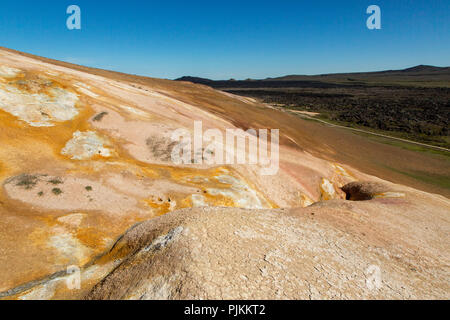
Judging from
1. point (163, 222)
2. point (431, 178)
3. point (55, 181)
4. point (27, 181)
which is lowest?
point (431, 178)

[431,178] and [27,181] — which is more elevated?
[27,181]

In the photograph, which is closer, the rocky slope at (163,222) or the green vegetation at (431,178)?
the rocky slope at (163,222)

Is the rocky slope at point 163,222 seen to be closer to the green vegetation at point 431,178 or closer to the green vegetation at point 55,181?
the green vegetation at point 55,181

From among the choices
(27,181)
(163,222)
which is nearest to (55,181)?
(27,181)

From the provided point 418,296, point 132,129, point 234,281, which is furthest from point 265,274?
point 132,129

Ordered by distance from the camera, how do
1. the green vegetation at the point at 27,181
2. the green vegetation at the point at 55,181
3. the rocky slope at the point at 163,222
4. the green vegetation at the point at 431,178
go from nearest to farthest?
the rocky slope at the point at 163,222, the green vegetation at the point at 27,181, the green vegetation at the point at 55,181, the green vegetation at the point at 431,178

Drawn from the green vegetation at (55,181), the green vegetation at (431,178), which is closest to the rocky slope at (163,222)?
the green vegetation at (55,181)

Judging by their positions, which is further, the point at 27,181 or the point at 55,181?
the point at 55,181

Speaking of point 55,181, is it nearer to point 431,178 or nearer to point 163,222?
point 163,222
